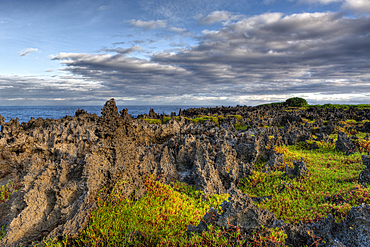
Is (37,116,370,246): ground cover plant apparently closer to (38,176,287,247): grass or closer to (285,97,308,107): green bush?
(38,176,287,247): grass

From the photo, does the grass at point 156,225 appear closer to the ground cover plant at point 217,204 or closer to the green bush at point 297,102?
the ground cover plant at point 217,204

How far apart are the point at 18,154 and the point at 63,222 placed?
11.4m

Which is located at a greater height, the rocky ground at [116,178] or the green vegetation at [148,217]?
the rocky ground at [116,178]

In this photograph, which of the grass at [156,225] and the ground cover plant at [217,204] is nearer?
the grass at [156,225]

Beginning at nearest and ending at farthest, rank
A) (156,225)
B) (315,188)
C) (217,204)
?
(156,225), (217,204), (315,188)

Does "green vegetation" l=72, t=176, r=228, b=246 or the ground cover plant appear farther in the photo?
"green vegetation" l=72, t=176, r=228, b=246

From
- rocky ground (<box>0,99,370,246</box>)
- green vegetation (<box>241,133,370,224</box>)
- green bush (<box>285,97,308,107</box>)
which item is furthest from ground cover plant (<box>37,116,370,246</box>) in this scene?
green bush (<box>285,97,308,107</box>)

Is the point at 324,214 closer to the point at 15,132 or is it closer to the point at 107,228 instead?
the point at 107,228

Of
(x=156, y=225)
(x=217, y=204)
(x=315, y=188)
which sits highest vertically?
(x=315, y=188)

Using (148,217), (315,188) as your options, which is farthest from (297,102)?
(148,217)

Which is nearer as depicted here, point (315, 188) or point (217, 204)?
point (217, 204)

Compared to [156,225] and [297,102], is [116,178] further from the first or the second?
[297,102]

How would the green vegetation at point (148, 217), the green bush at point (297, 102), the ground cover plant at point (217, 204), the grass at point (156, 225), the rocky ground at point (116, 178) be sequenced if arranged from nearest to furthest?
the grass at point (156, 225) < the rocky ground at point (116, 178) < the ground cover plant at point (217, 204) < the green vegetation at point (148, 217) < the green bush at point (297, 102)

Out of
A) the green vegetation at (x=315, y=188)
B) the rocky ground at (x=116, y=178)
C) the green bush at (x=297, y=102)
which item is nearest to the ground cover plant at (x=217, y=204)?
the green vegetation at (x=315, y=188)
